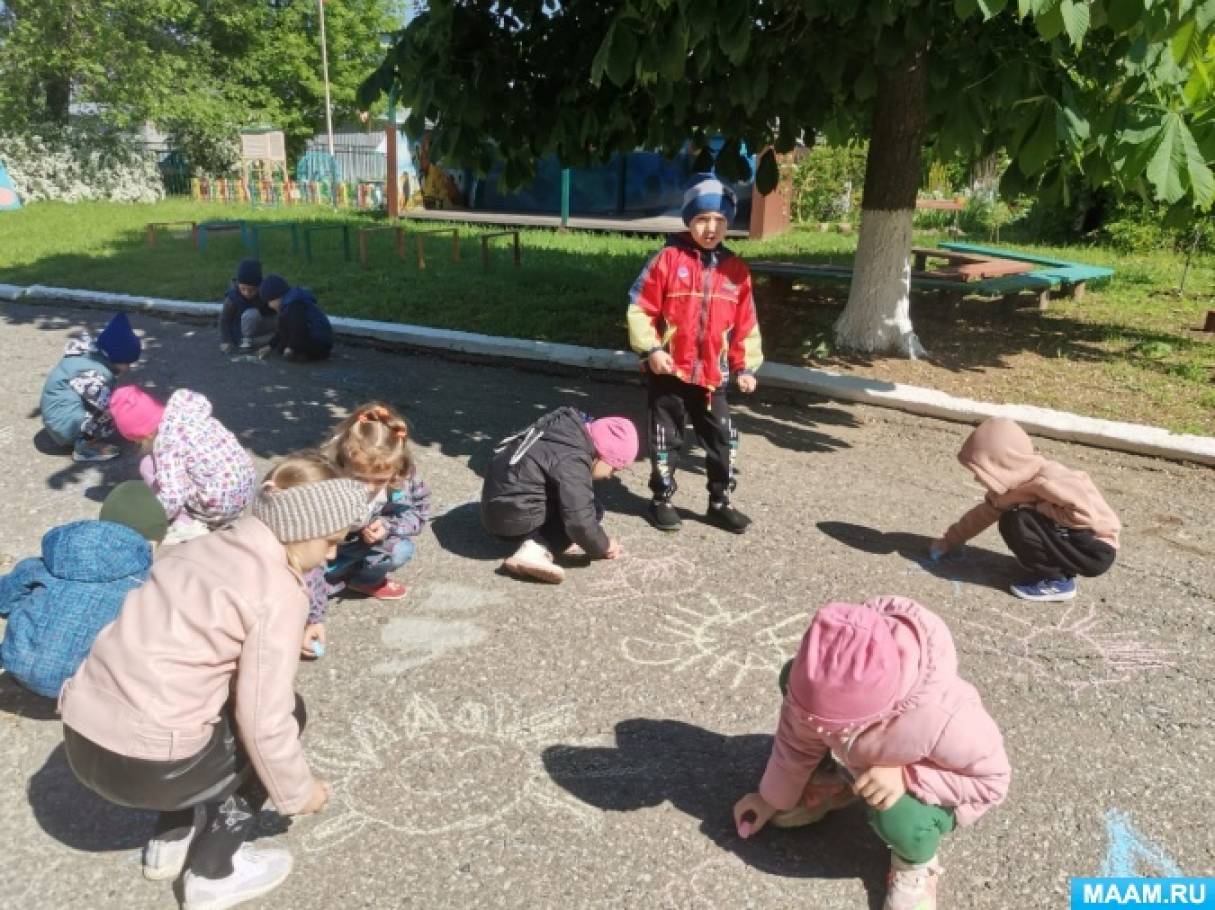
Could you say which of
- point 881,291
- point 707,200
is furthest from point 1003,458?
point 881,291

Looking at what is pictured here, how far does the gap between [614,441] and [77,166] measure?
83.5 ft

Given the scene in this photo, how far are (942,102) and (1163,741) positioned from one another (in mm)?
3260

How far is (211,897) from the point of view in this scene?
7.47 feet

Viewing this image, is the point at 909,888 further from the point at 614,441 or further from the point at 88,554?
the point at 88,554

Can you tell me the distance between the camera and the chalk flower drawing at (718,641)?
3.37m

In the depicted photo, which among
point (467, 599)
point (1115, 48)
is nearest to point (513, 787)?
point (467, 599)

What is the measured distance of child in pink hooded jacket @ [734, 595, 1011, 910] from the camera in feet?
6.82

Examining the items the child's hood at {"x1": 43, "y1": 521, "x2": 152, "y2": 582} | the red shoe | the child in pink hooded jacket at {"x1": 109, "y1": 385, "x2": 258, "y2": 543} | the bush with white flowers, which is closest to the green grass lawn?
the child in pink hooded jacket at {"x1": 109, "y1": 385, "x2": 258, "y2": 543}

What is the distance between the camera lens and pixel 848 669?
6.77ft

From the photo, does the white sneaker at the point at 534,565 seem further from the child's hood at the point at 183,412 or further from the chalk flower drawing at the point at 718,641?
the child's hood at the point at 183,412

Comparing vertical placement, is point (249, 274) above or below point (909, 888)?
above

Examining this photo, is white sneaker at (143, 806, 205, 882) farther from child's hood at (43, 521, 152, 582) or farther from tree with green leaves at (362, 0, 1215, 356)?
tree with green leaves at (362, 0, 1215, 356)

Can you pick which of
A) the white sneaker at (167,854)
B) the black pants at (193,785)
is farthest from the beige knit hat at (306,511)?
the white sneaker at (167,854)

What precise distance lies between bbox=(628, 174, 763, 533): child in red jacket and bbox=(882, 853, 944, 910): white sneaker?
2.29m
